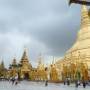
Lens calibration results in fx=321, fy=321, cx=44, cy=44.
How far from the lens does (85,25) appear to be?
8962 cm

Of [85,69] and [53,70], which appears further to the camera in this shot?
[53,70]

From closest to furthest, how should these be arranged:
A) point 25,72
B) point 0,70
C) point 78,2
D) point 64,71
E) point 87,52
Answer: point 78,2 < point 64,71 < point 87,52 < point 25,72 < point 0,70

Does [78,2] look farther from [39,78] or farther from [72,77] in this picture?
[39,78]

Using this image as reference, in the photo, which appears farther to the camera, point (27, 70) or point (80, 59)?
point (27, 70)

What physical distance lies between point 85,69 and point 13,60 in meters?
81.7

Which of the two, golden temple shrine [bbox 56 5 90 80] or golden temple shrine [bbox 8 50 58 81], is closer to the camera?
golden temple shrine [bbox 56 5 90 80]

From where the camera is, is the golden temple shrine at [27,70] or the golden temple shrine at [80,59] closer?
the golden temple shrine at [80,59]

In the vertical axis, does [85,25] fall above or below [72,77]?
above

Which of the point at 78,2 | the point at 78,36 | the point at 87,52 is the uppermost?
the point at 78,36

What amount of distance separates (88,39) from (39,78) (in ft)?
89.3

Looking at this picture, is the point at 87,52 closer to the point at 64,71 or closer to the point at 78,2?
the point at 64,71

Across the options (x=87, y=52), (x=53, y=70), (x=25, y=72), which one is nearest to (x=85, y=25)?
(x=87, y=52)

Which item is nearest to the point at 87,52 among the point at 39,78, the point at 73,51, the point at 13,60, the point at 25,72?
the point at 73,51

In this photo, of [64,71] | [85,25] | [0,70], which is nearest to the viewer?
[64,71]
